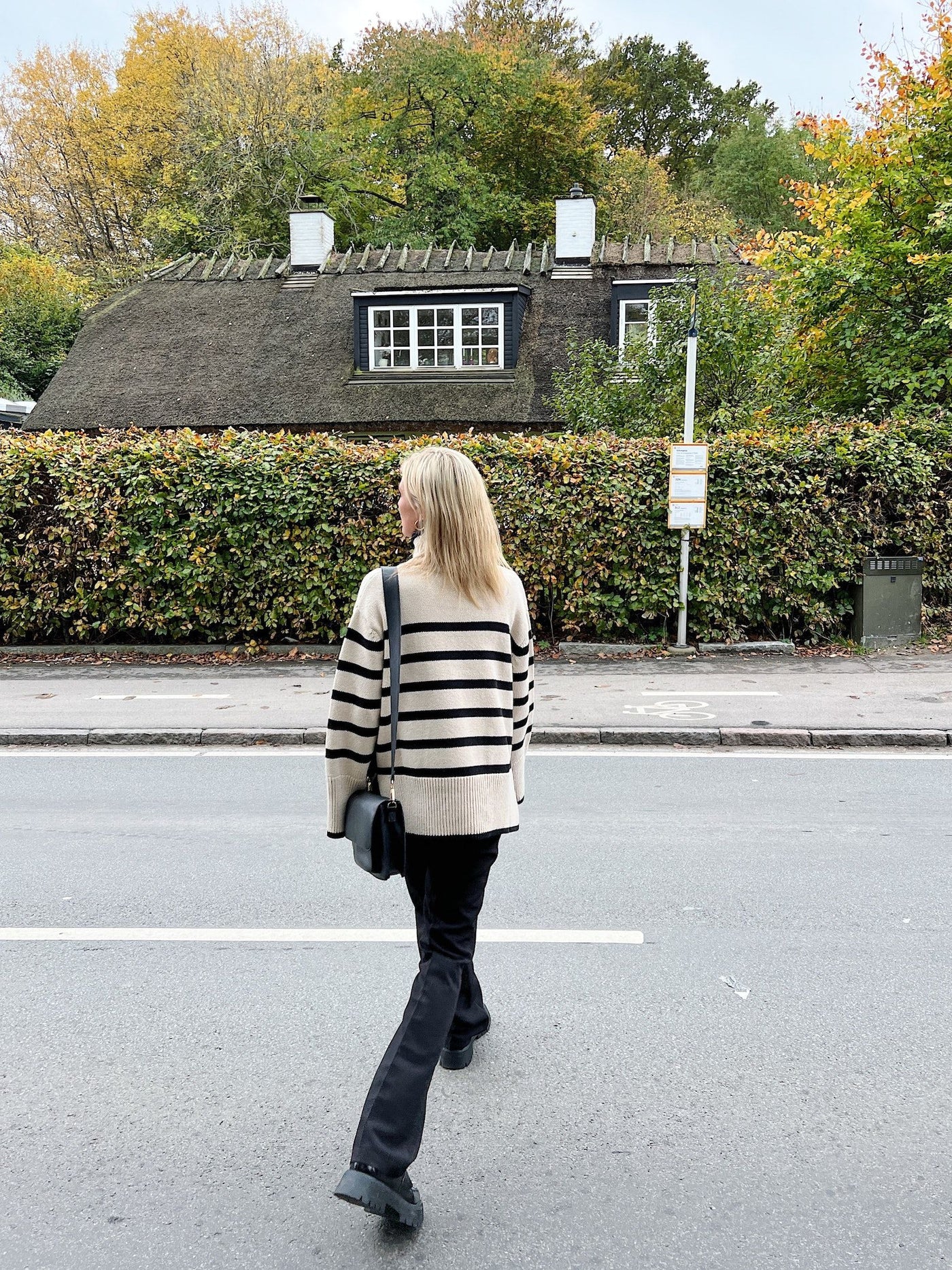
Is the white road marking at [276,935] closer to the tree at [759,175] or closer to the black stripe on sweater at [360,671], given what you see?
the black stripe on sweater at [360,671]

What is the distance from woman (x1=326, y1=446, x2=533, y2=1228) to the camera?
2.74 metres

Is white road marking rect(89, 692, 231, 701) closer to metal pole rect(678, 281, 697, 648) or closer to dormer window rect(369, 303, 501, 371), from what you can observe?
metal pole rect(678, 281, 697, 648)

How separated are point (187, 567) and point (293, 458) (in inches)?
70.7

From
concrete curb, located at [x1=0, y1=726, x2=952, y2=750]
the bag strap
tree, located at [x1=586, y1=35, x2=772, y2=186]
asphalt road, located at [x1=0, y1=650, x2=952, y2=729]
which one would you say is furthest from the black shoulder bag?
tree, located at [x1=586, y1=35, x2=772, y2=186]

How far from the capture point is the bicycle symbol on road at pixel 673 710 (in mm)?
8703

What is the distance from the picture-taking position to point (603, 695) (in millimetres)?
9633

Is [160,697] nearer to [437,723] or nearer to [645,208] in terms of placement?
[437,723]

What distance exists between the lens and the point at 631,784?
6914 mm

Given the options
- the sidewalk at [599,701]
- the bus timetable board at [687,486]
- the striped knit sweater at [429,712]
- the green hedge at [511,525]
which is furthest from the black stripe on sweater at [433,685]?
the green hedge at [511,525]

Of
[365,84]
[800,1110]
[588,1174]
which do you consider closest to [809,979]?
[800,1110]

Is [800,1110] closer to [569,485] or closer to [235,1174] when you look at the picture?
[235,1174]

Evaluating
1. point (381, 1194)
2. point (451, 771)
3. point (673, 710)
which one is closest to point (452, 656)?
point (451, 771)

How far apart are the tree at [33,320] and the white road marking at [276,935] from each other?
30.4m

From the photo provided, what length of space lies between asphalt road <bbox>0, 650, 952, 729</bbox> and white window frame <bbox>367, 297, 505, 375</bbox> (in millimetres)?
13057
